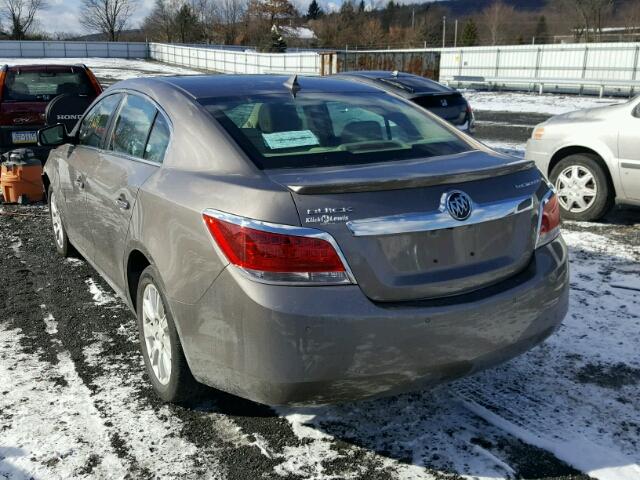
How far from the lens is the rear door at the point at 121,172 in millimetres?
3465

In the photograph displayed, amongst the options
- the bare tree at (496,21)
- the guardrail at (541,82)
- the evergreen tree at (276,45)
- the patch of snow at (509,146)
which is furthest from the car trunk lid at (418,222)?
the bare tree at (496,21)

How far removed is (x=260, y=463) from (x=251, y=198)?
117 cm

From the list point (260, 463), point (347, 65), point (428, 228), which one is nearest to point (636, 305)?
point (428, 228)

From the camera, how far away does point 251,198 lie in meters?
2.60

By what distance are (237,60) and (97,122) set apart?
4036 cm

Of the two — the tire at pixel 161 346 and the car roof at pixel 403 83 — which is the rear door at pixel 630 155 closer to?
the car roof at pixel 403 83

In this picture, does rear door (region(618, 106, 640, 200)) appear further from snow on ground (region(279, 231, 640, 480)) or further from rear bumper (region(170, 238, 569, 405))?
rear bumper (region(170, 238, 569, 405))

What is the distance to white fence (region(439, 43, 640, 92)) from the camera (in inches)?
945

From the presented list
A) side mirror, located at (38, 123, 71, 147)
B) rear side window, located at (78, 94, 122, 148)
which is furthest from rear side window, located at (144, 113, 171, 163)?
side mirror, located at (38, 123, 71, 147)

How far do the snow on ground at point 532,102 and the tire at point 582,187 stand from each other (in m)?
12.5

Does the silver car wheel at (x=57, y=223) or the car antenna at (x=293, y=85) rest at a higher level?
the car antenna at (x=293, y=85)

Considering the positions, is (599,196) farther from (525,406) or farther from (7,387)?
(7,387)

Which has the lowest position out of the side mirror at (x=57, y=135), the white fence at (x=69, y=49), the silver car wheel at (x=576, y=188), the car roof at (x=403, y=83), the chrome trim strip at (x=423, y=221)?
the silver car wheel at (x=576, y=188)

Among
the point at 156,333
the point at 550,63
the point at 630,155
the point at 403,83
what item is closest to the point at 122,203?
the point at 156,333
